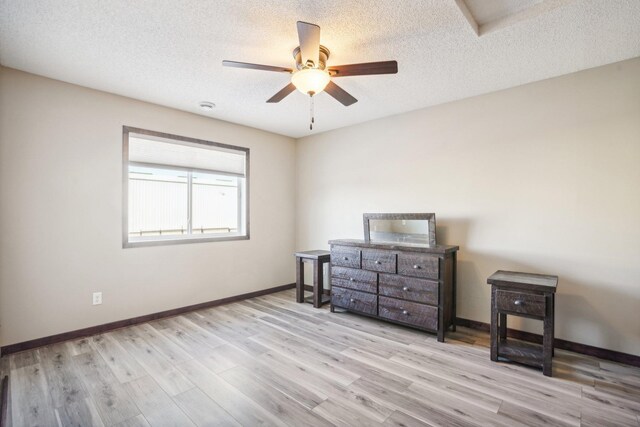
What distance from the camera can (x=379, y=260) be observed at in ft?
11.2

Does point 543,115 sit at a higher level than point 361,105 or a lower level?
lower

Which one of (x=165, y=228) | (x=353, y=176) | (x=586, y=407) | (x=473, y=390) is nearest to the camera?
(x=586, y=407)

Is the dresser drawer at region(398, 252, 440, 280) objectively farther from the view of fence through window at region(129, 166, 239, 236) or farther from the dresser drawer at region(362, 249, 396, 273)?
the view of fence through window at region(129, 166, 239, 236)

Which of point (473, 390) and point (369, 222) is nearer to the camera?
point (473, 390)

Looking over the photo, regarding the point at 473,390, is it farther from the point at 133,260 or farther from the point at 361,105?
the point at 133,260

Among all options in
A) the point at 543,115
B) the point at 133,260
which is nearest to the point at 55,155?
the point at 133,260

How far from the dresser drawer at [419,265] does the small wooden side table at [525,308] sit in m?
0.54

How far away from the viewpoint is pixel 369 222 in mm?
3934

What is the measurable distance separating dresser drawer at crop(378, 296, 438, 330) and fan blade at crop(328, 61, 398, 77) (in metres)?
2.22

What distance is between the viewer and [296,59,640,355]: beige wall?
2.56 meters

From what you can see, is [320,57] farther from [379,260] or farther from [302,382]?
[302,382]

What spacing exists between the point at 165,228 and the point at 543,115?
14.1 feet

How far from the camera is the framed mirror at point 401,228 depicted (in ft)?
11.1

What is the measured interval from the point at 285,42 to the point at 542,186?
2.66 meters
